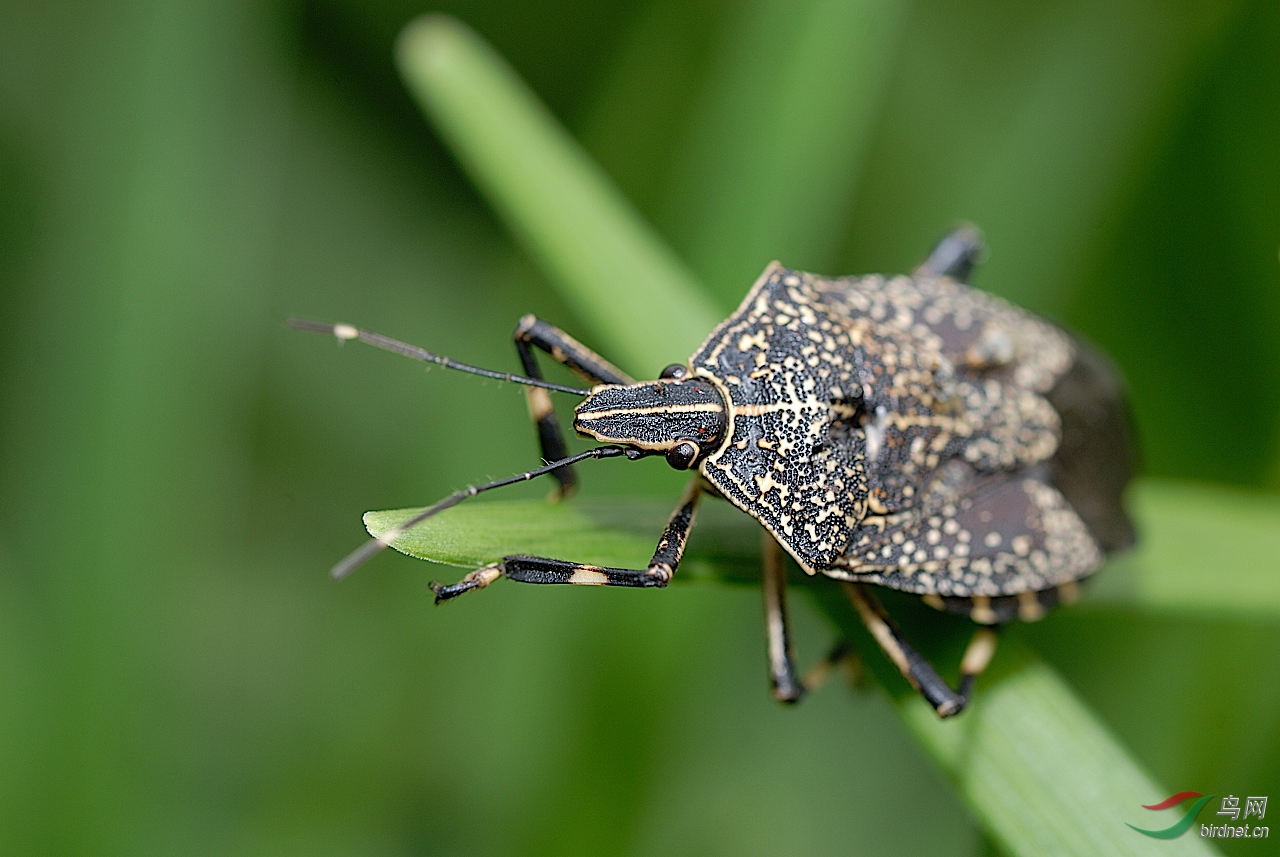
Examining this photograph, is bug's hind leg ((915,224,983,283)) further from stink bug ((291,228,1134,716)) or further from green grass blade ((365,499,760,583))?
green grass blade ((365,499,760,583))

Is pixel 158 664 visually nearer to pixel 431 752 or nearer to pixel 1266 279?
pixel 431 752

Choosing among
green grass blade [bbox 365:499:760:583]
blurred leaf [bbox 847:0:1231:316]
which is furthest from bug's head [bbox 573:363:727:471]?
blurred leaf [bbox 847:0:1231:316]

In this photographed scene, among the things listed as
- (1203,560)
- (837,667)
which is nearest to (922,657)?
(837,667)

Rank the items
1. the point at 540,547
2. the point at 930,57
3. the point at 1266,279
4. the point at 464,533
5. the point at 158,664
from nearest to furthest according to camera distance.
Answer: the point at 464,533, the point at 540,547, the point at 158,664, the point at 1266,279, the point at 930,57

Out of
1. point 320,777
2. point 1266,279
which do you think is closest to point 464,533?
point 320,777

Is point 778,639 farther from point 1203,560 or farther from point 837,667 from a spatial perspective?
point 1203,560

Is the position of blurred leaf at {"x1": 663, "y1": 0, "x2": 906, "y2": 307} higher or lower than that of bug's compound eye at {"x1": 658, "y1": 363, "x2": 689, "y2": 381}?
higher

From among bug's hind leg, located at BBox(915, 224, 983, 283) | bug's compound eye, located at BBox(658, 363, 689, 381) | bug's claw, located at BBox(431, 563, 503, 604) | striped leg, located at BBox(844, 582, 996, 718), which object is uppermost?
bug's hind leg, located at BBox(915, 224, 983, 283)

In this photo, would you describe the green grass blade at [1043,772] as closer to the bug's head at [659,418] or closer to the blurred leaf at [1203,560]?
the blurred leaf at [1203,560]
